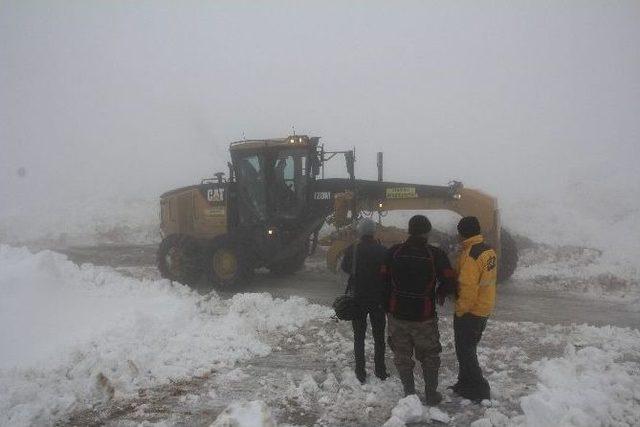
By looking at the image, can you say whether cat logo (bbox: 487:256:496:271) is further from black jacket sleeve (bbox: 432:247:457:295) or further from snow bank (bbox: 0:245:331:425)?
snow bank (bbox: 0:245:331:425)

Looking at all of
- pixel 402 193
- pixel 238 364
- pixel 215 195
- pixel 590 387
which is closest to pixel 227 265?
pixel 215 195

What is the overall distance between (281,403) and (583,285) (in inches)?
294

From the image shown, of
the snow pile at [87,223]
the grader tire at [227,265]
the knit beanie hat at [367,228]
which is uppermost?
the knit beanie hat at [367,228]

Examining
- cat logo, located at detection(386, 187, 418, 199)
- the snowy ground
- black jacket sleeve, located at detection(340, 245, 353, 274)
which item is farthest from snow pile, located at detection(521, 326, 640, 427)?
cat logo, located at detection(386, 187, 418, 199)

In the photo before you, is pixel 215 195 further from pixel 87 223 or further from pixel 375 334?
pixel 87 223

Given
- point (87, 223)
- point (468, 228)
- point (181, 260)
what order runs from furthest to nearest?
point (87, 223) → point (181, 260) → point (468, 228)

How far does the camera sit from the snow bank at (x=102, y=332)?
456 cm

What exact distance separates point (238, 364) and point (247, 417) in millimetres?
1879

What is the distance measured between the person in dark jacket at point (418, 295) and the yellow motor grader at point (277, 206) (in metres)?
4.85

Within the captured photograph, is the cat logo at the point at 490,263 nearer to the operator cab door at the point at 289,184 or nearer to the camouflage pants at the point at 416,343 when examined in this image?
the camouflage pants at the point at 416,343

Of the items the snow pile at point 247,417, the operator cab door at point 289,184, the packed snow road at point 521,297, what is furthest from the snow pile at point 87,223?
the snow pile at point 247,417

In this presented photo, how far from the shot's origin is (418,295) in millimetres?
4137

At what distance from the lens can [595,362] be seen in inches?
199

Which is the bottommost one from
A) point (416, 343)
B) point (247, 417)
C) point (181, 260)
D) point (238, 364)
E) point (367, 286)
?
point (238, 364)
